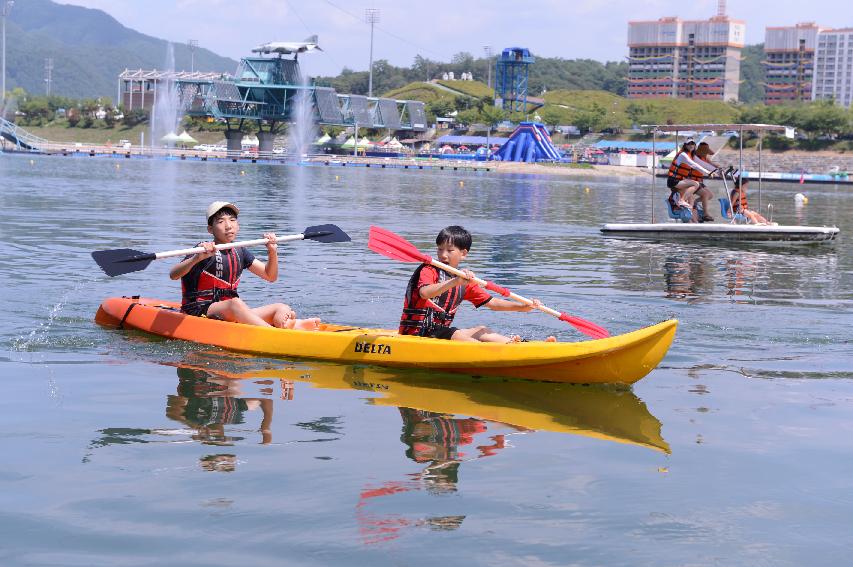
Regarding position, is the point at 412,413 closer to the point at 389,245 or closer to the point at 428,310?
the point at 428,310

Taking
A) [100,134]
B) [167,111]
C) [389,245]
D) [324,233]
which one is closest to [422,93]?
[100,134]

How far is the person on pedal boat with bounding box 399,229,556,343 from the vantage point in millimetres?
9461

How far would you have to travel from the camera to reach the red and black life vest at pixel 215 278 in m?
10.8

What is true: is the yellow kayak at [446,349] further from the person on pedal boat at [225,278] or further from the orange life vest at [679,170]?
the orange life vest at [679,170]

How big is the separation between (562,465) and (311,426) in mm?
1965

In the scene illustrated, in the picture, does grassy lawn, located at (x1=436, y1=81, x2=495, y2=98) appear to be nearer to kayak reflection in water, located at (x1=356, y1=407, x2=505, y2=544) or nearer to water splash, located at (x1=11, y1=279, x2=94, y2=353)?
water splash, located at (x1=11, y1=279, x2=94, y2=353)

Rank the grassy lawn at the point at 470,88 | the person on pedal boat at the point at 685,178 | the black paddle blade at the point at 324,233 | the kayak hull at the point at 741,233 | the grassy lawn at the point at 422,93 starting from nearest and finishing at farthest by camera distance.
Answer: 1. the black paddle blade at the point at 324,233
2. the person on pedal boat at the point at 685,178
3. the kayak hull at the point at 741,233
4. the grassy lawn at the point at 422,93
5. the grassy lawn at the point at 470,88

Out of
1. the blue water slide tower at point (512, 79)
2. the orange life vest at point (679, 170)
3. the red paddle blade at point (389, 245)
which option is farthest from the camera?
the blue water slide tower at point (512, 79)

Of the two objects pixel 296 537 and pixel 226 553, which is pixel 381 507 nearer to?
pixel 296 537

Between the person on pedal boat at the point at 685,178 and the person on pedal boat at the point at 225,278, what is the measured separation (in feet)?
43.1

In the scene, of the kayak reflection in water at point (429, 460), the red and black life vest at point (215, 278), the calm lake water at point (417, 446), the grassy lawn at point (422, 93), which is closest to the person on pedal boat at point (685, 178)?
the calm lake water at point (417, 446)

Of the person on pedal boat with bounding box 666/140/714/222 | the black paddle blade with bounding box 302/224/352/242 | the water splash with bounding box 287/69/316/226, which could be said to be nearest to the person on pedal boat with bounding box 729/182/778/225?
the person on pedal boat with bounding box 666/140/714/222

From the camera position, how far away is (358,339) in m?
10.1

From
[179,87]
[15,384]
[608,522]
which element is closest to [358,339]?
[15,384]
